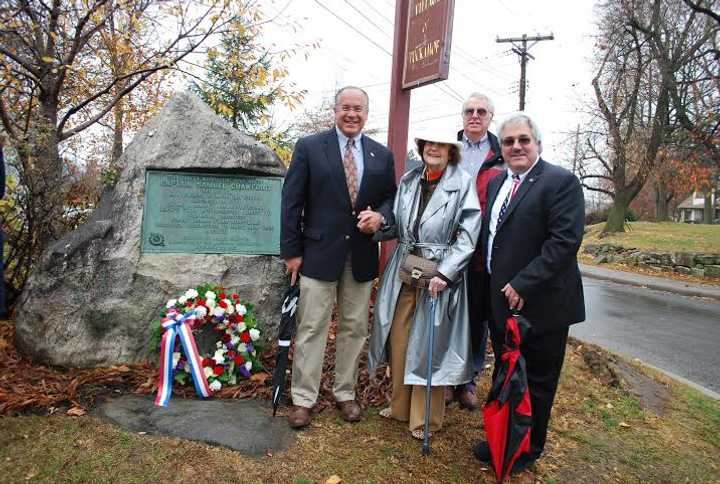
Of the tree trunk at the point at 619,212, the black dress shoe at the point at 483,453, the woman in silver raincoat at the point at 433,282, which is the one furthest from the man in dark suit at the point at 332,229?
the tree trunk at the point at 619,212

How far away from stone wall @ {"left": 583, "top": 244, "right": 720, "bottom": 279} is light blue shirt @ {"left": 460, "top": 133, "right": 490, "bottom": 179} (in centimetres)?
1222

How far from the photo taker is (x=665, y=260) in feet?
46.4

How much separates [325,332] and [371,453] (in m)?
0.78

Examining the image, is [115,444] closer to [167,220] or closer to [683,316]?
[167,220]

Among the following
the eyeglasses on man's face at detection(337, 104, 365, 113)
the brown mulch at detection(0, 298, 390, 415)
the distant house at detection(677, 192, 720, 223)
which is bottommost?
the brown mulch at detection(0, 298, 390, 415)

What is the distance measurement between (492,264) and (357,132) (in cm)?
121

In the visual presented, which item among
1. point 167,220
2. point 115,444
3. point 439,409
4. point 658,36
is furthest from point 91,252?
point 658,36

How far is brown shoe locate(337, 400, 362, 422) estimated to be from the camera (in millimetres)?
3217

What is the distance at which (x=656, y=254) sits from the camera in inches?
570

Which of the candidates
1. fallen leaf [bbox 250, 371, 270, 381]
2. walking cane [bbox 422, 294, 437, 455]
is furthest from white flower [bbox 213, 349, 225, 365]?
walking cane [bbox 422, 294, 437, 455]

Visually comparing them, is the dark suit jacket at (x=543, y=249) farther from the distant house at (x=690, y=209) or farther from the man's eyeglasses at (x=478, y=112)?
the distant house at (x=690, y=209)

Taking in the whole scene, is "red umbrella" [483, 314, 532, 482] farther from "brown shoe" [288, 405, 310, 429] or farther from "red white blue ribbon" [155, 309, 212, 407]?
"red white blue ribbon" [155, 309, 212, 407]

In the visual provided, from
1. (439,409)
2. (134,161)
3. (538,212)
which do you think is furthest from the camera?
(134,161)

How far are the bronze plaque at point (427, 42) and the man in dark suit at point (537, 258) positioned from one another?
183 cm
